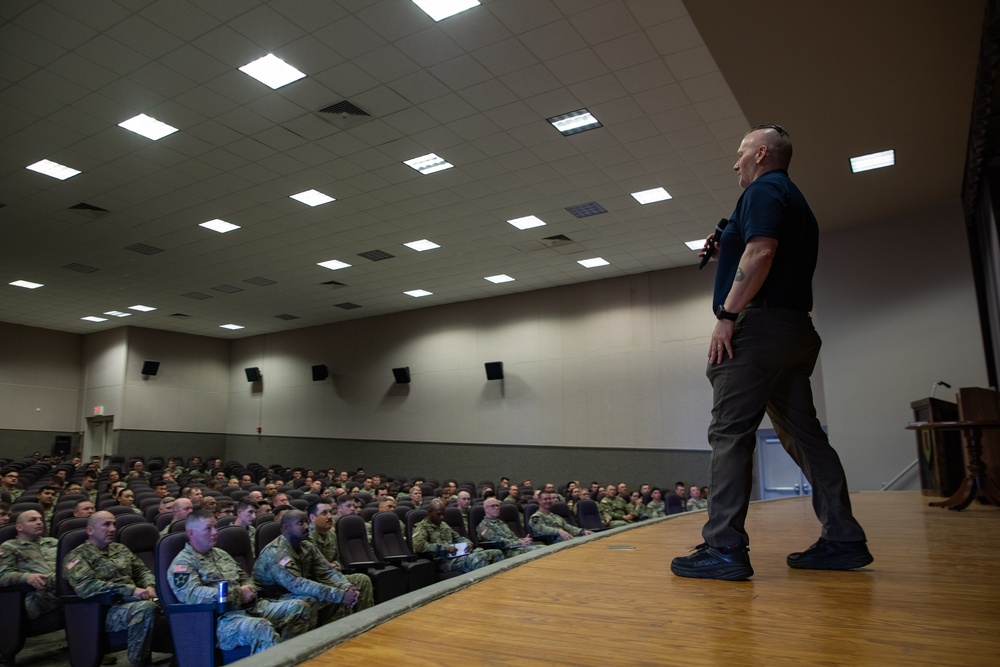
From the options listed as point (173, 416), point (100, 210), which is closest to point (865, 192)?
point (100, 210)

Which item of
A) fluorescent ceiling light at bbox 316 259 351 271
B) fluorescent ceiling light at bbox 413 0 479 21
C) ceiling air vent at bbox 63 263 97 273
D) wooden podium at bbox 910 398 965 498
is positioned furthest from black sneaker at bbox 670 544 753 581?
ceiling air vent at bbox 63 263 97 273

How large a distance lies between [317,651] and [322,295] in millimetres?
15615

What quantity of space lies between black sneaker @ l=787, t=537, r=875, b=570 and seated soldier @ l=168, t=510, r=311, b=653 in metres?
2.80

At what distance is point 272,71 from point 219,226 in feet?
17.3

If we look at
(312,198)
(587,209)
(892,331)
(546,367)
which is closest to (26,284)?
(312,198)

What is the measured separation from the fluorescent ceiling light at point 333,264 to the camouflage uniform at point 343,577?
28.1ft

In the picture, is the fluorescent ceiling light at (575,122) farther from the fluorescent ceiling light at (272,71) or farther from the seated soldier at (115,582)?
the seated soldier at (115,582)

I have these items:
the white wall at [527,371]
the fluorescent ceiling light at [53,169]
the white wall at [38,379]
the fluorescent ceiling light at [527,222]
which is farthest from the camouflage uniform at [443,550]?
the white wall at [38,379]

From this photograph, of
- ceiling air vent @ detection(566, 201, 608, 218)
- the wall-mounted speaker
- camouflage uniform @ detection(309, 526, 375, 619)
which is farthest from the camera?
the wall-mounted speaker

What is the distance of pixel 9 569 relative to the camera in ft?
14.2

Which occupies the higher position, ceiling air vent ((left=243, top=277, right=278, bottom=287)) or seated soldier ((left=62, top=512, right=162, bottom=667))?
ceiling air vent ((left=243, top=277, right=278, bottom=287))

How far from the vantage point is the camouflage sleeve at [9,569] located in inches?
165

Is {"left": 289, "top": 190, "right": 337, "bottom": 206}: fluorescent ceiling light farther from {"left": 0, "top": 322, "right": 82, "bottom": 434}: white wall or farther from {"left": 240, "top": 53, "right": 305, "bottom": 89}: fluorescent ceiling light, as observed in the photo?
{"left": 0, "top": 322, "right": 82, "bottom": 434}: white wall

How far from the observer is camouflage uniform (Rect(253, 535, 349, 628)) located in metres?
4.23
